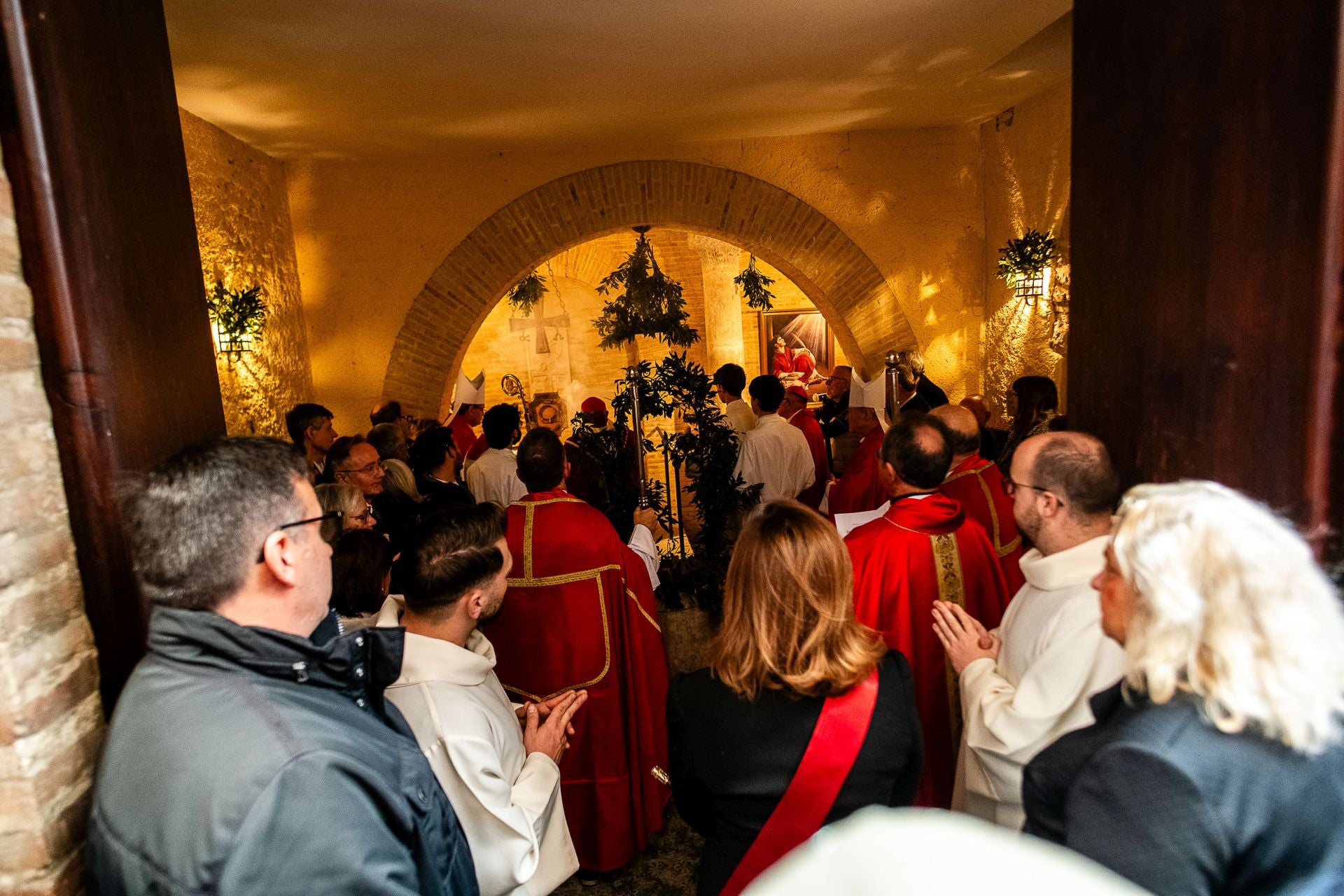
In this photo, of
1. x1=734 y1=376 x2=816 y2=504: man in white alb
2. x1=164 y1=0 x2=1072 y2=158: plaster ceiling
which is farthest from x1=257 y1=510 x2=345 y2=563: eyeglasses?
x1=734 y1=376 x2=816 y2=504: man in white alb

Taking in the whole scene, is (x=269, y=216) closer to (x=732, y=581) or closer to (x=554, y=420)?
(x=554, y=420)

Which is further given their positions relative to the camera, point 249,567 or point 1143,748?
point 249,567

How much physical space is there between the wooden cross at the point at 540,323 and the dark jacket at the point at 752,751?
11.6m

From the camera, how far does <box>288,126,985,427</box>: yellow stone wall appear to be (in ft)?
24.0

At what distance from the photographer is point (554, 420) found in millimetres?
7309

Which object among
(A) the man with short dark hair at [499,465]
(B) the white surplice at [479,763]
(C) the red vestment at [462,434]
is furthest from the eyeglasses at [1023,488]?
(C) the red vestment at [462,434]

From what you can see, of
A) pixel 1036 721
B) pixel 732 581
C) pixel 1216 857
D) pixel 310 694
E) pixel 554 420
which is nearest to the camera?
pixel 1216 857

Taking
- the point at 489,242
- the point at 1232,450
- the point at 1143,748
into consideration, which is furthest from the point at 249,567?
the point at 489,242

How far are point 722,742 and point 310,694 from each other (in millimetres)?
861

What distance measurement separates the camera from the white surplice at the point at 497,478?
5332mm

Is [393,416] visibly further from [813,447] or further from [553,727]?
[553,727]

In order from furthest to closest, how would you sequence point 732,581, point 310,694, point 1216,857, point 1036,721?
1. point 1036,721
2. point 732,581
3. point 310,694
4. point 1216,857

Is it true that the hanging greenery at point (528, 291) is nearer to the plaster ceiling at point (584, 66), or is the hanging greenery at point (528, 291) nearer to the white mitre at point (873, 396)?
the plaster ceiling at point (584, 66)

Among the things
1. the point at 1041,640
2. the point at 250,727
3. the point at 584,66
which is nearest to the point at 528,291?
the point at 584,66
